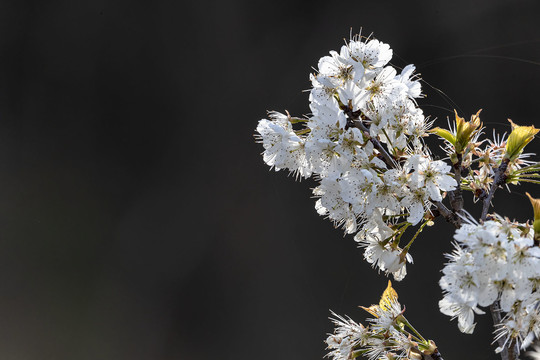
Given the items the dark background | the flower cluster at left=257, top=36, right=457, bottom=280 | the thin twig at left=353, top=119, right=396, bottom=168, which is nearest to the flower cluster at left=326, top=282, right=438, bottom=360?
the flower cluster at left=257, top=36, right=457, bottom=280

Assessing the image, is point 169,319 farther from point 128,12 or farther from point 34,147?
point 128,12

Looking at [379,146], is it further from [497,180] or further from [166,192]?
[166,192]

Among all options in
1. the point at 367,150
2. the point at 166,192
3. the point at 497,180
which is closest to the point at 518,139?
the point at 497,180

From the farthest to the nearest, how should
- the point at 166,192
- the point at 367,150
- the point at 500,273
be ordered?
1. the point at 166,192
2. the point at 367,150
3. the point at 500,273

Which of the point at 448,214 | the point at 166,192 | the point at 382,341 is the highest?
the point at 166,192

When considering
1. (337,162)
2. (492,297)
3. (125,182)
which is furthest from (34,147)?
(492,297)
